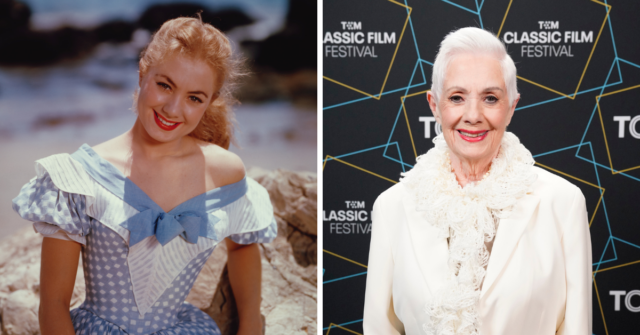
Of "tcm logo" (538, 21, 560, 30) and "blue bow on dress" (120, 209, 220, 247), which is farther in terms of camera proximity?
"tcm logo" (538, 21, 560, 30)

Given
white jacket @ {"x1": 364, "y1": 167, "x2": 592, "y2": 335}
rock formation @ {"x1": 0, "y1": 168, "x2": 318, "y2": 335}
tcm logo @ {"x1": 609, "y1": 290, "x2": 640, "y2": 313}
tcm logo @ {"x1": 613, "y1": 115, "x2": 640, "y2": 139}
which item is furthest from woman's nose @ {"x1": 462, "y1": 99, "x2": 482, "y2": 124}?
tcm logo @ {"x1": 609, "y1": 290, "x2": 640, "y2": 313}

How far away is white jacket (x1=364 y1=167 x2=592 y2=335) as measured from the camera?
180cm

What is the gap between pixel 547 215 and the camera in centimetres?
185

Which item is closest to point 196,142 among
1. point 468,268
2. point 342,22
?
point 342,22

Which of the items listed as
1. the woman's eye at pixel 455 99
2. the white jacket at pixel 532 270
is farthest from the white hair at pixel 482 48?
the white jacket at pixel 532 270

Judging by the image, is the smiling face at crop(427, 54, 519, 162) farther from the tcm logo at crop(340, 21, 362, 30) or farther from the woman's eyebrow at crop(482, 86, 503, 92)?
the tcm logo at crop(340, 21, 362, 30)

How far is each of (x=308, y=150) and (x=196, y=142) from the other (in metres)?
Answer: 0.68

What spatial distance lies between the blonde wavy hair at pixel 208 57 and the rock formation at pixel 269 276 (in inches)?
12.7

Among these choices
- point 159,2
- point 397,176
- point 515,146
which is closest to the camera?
point 515,146

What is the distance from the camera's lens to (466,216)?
6.23ft

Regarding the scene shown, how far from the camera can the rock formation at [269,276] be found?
2.46 metres

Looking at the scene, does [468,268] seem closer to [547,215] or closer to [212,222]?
[547,215]

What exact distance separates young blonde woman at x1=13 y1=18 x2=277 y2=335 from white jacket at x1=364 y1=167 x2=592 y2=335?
0.98 m

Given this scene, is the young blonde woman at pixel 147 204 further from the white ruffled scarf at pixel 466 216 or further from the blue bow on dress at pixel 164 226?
the white ruffled scarf at pixel 466 216
